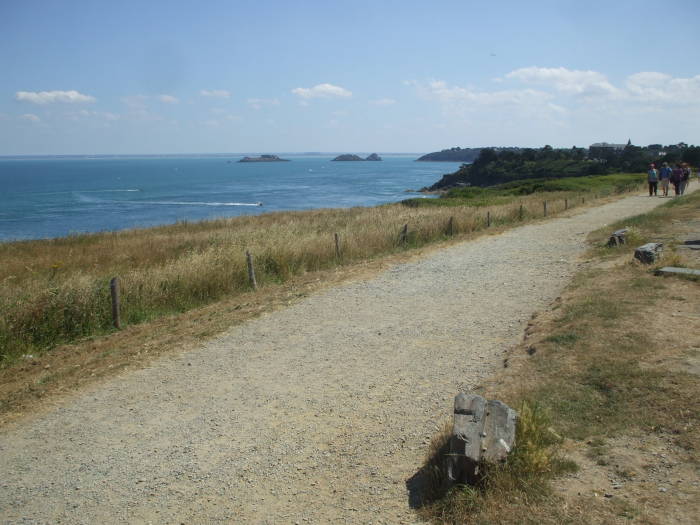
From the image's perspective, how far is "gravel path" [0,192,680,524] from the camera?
455cm

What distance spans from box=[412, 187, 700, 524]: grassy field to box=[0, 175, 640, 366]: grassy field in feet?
23.9

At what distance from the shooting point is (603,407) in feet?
17.2

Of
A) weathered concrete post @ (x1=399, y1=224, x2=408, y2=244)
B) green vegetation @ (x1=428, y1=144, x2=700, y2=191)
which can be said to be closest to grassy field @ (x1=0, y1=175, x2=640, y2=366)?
weathered concrete post @ (x1=399, y1=224, x2=408, y2=244)

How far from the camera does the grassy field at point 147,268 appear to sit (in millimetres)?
9578

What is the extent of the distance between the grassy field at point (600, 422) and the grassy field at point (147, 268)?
7.28 meters

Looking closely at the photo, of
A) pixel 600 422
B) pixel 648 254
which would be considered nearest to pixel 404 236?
pixel 648 254

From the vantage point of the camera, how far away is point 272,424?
Result: 5.87 metres

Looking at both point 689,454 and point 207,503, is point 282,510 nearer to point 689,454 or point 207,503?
point 207,503

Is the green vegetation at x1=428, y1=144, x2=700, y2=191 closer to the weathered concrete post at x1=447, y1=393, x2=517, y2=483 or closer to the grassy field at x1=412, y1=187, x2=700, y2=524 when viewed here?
the grassy field at x1=412, y1=187, x2=700, y2=524

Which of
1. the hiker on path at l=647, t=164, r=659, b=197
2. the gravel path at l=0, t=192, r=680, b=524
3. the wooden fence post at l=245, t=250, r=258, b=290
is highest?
the hiker on path at l=647, t=164, r=659, b=197

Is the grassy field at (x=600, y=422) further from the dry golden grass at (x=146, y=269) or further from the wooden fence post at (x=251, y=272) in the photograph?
the dry golden grass at (x=146, y=269)

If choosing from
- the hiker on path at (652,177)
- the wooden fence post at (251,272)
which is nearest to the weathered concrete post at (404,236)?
the wooden fence post at (251,272)

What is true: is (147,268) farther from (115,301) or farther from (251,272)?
(115,301)

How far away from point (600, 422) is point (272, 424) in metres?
3.28
